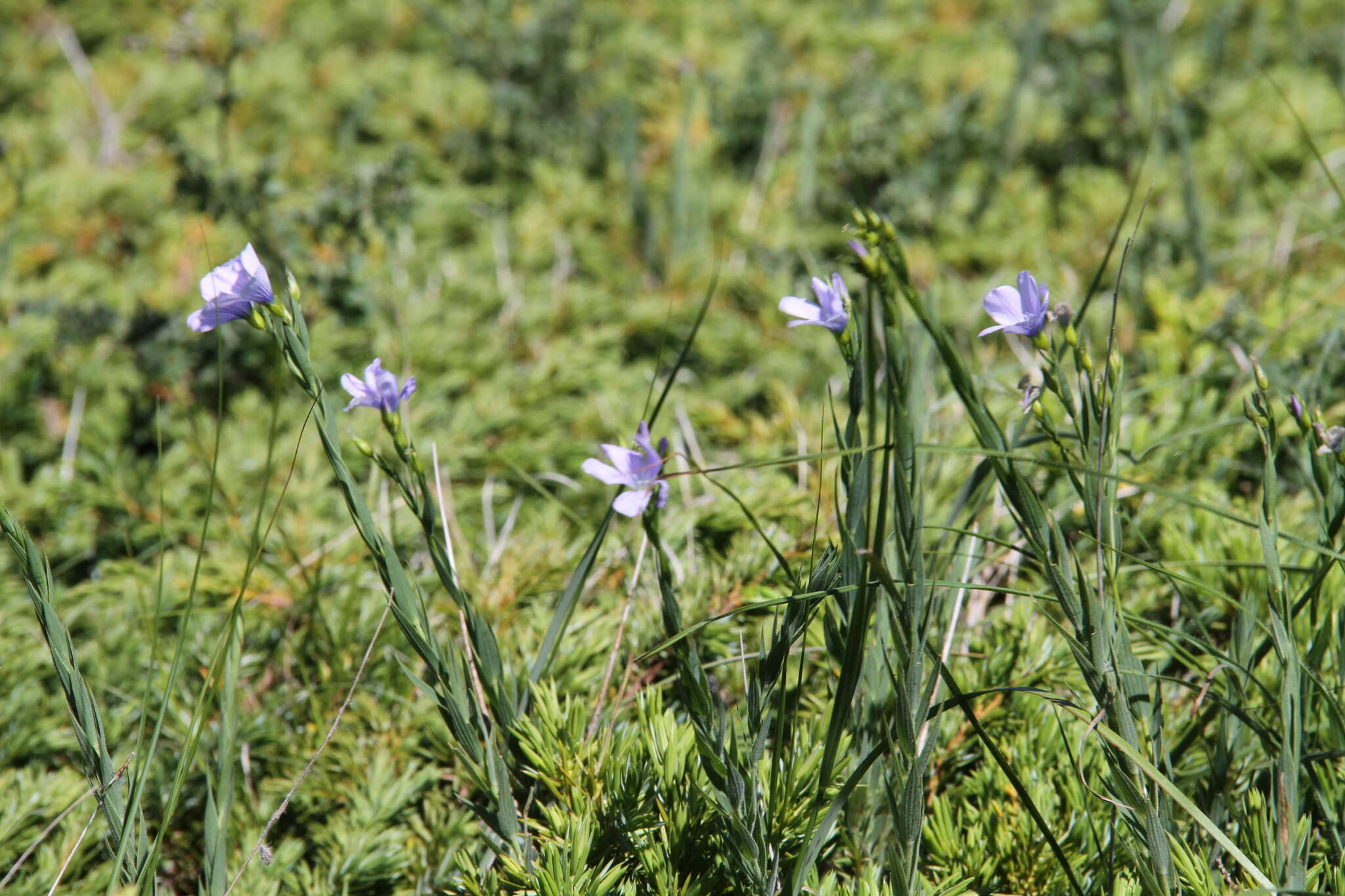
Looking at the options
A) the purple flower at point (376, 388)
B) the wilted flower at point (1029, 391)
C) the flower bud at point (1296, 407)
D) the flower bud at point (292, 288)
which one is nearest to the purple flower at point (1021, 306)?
the wilted flower at point (1029, 391)

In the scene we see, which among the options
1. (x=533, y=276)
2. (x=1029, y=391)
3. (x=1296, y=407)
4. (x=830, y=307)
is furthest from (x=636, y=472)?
(x=533, y=276)

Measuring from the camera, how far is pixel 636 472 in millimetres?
1066

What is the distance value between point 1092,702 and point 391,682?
3.82ft

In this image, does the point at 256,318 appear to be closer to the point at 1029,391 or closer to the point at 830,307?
the point at 830,307

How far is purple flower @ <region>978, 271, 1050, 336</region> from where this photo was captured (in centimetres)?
98

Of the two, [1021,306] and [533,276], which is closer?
[1021,306]

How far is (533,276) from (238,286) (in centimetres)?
200

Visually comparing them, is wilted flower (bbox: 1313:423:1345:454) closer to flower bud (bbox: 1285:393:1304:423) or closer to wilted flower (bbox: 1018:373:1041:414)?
flower bud (bbox: 1285:393:1304:423)

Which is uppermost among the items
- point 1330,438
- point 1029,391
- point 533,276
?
point 1029,391

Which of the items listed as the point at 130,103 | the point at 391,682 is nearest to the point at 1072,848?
the point at 391,682

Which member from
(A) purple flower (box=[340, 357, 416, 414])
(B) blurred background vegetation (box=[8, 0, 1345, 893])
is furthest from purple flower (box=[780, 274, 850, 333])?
(A) purple flower (box=[340, 357, 416, 414])

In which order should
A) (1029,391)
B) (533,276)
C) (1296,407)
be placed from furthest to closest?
(533,276) < (1296,407) < (1029,391)

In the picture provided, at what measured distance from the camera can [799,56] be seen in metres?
3.89

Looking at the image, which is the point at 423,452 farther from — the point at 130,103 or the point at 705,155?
the point at 130,103
